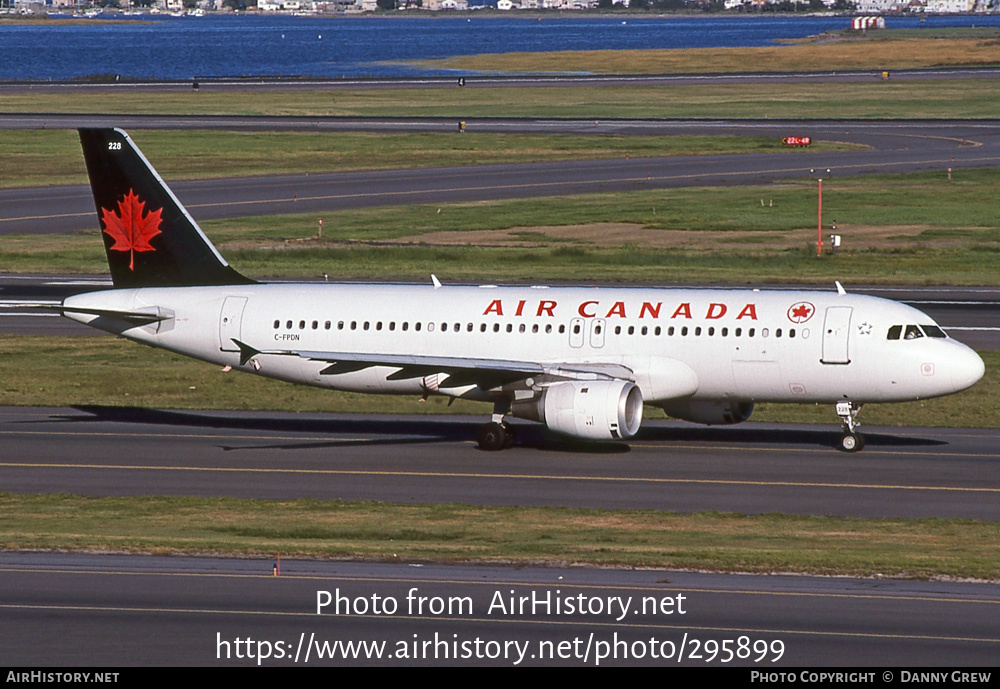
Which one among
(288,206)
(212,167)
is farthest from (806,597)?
(212,167)

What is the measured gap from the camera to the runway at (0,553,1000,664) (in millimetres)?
23359

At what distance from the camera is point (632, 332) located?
4094cm

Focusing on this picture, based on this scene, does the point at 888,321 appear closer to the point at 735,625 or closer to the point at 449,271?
the point at 735,625

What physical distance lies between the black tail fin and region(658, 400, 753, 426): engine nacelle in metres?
13.0

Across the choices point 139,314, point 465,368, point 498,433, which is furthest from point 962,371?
point 139,314

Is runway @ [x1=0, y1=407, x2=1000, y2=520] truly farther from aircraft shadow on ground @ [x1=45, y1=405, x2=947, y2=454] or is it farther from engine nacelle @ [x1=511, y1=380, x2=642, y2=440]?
engine nacelle @ [x1=511, y1=380, x2=642, y2=440]

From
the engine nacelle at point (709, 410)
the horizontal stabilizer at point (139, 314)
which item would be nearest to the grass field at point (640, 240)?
the engine nacelle at point (709, 410)

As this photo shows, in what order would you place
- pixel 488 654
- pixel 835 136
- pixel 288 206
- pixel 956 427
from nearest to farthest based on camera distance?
pixel 488 654 < pixel 956 427 < pixel 288 206 < pixel 835 136

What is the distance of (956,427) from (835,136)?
85458mm

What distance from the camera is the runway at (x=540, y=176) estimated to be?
94.4 metres

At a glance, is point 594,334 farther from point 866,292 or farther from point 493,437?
point 866,292

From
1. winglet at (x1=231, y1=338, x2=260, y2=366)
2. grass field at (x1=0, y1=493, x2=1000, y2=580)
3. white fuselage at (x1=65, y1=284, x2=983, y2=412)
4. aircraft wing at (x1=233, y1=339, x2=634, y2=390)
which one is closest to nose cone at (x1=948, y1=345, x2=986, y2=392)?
white fuselage at (x1=65, y1=284, x2=983, y2=412)

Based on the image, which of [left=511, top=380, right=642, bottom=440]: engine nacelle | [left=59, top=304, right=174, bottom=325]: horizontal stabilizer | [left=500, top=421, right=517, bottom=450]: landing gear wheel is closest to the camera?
[left=511, top=380, right=642, bottom=440]: engine nacelle

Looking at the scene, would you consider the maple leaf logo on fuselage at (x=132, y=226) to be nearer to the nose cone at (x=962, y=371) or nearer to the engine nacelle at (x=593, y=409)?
the engine nacelle at (x=593, y=409)
